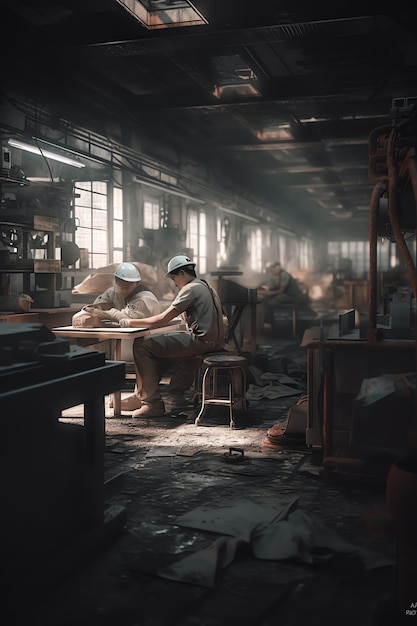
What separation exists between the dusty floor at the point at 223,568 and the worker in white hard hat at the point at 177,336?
1.31m

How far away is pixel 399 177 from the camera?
Result: 15.1 ft

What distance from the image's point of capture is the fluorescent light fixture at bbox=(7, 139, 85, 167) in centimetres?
778

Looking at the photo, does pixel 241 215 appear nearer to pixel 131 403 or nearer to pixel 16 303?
pixel 16 303

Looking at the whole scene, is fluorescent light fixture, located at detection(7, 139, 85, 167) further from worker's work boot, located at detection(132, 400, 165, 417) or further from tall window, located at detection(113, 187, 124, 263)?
worker's work boot, located at detection(132, 400, 165, 417)

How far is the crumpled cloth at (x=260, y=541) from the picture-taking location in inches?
124

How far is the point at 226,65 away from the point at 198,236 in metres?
6.88

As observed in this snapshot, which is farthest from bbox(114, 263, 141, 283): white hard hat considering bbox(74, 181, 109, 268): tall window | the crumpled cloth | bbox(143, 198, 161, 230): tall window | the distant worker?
bbox(143, 198, 161, 230): tall window

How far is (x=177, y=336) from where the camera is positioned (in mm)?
6848

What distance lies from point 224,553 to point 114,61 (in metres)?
7.54

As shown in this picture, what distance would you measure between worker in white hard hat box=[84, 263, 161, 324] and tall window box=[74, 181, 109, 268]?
9.75 ft

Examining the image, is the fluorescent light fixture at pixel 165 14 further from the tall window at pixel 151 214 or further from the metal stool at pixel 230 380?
the tall window at pixel 151 214

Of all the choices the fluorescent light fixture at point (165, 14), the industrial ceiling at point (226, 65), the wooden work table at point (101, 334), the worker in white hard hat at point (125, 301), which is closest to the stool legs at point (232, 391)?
the wooden work table at point (101, 334)

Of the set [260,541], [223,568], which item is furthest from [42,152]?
[223,568]

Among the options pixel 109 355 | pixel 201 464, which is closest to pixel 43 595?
pixel 201 464
